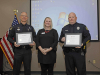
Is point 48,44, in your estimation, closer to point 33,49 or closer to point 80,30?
point 80,30

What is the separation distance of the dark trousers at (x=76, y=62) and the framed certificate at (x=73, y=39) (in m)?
0.18

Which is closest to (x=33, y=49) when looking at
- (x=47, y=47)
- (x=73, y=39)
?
(x=47, y=47)

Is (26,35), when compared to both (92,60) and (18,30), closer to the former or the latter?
(18,30)

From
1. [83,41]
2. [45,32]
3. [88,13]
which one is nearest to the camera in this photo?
[83,41]

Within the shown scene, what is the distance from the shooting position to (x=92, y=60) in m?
3.59

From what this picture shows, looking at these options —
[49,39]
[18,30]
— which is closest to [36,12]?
[18,30]

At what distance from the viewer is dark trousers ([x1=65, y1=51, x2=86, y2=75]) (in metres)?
2.00

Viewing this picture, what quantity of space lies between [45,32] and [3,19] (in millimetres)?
2406

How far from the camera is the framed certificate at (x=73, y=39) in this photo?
2.01 m

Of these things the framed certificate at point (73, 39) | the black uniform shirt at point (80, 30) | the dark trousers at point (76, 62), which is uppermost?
the black uniform shirt at point (80, 30)

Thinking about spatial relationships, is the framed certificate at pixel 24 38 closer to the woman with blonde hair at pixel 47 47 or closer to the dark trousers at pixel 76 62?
the woman with blonde hair at pixel 47 47

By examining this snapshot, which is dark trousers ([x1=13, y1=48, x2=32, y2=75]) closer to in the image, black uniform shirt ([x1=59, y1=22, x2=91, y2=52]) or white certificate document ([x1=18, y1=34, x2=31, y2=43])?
white certificate document ([x1=18, y1=34, x2=31, y2=43])

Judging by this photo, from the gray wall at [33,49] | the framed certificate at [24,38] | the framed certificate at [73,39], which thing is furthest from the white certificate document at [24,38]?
the gray wall at [33,49]

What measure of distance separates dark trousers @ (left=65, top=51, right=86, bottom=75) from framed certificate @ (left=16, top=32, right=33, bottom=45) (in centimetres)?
90
